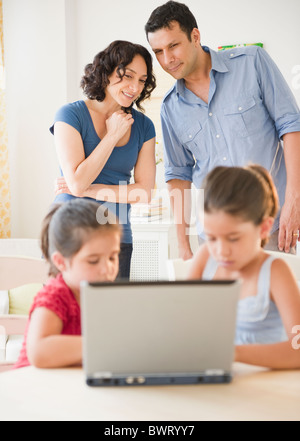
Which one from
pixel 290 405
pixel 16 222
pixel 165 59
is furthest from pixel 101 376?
pixel 16 222

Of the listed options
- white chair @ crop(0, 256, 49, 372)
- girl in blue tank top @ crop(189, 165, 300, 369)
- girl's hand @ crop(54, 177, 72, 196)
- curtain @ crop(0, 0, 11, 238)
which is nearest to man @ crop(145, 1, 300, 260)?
girl's hand @ crop(54, 177, 72, 196)

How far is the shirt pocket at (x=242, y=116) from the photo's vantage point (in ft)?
6.23

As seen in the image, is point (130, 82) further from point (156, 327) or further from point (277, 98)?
point (156, 327)

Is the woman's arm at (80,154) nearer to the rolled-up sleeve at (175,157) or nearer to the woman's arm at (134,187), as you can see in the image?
the woman's arm at (134,187)

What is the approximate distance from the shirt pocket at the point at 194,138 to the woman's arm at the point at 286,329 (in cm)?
102

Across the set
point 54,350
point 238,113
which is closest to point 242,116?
point 238,113

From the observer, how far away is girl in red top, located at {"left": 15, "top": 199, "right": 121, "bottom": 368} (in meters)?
0.99

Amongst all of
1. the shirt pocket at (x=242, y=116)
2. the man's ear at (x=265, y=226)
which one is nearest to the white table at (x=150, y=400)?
the man's ear at (x=265, y=226)

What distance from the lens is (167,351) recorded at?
79cm

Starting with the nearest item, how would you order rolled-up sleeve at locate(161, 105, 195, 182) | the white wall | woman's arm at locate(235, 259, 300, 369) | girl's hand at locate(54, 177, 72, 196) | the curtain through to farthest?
1. woman's arm at locate(235, 259, 300, 369)
2. girl's hand at locate(54, 177, 72, 196)
3. rolled-up sleeve at locate(161, 105, 195, 182)
4. the white wall
5. the curtain

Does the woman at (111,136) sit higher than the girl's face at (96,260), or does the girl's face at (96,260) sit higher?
the woman at (111,136)

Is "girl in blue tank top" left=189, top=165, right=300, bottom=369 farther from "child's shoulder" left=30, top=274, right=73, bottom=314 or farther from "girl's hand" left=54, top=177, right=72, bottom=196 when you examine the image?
"girl's hand" left=54, top=177, right=72, bottom=196

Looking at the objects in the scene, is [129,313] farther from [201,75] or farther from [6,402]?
[201,75]
